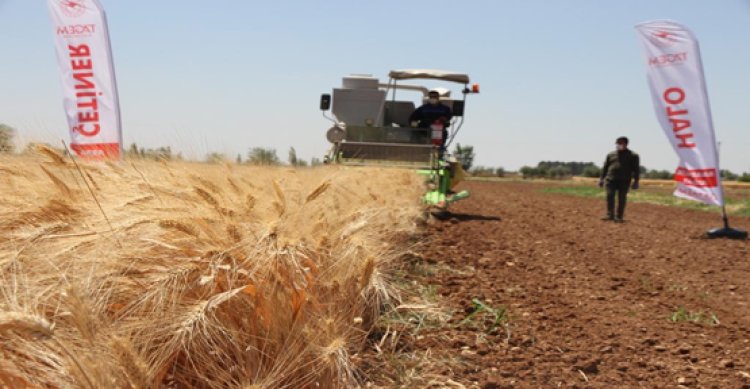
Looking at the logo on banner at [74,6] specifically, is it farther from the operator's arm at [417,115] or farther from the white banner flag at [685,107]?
the white banner flag at [685,107]

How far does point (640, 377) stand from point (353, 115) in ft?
37.1

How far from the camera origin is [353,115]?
46.1ft

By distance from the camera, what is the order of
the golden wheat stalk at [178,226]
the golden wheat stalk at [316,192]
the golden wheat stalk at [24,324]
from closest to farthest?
the golden wheat stalk at [24,324], the golden wheat stalk at [178,226], the golden wheat stalk at [316,192]

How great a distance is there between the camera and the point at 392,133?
13047 mm

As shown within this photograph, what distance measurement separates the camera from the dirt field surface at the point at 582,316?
3.21 metres

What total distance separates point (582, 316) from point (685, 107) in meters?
7.48

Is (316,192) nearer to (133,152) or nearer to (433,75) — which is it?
(133,152)

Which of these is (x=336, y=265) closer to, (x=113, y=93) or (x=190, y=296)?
(x=190, y=296)

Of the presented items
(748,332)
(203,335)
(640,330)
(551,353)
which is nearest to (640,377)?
(551,353)

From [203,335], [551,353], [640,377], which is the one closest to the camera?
[203,335]

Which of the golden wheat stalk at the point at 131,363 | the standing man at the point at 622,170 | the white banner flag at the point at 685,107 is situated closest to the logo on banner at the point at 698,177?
the white banner flag at the point at 685,107

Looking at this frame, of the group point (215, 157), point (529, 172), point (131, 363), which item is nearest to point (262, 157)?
point (215, 157)

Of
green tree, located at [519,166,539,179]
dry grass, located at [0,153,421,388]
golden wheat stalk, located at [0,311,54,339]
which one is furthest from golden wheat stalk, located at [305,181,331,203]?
green tree, located at [519,166,539,179]

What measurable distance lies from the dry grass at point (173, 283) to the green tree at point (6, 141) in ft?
2.12
